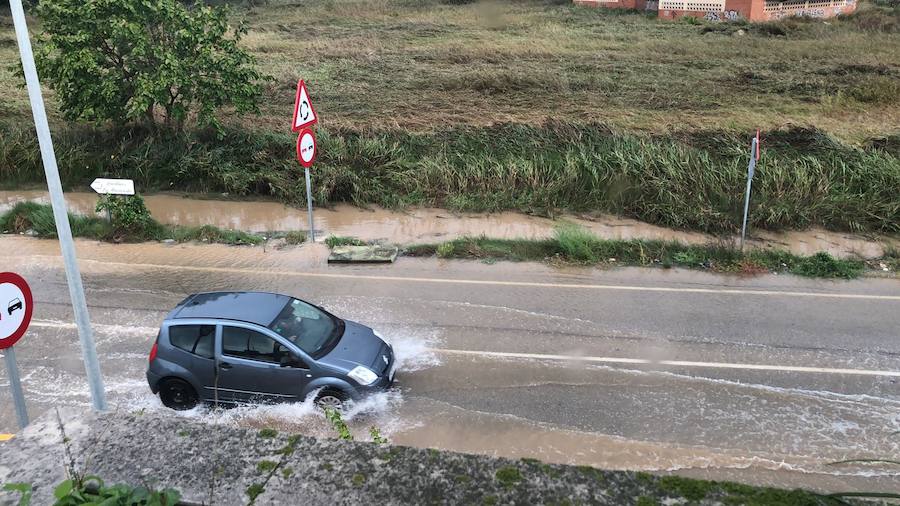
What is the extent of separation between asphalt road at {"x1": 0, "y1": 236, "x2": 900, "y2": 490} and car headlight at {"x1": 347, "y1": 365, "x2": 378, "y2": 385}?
403 mm

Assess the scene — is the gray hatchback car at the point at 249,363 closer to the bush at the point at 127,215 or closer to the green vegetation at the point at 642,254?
the green vegetation at the point at 642,254

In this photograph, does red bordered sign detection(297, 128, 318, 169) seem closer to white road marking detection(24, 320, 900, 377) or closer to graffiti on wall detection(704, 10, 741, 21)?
white road marking detection(24, 320, 900, 377)

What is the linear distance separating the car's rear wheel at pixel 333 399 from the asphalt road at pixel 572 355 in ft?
0.59

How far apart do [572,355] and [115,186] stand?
10.2 meters

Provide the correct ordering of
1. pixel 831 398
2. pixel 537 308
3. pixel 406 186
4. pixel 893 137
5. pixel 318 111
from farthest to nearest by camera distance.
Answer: pixel 318 111, pixel 893 137, pixel 406 186, pixel 537 308, pixel 831 398

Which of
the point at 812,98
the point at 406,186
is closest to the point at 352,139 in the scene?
the point at 406,186

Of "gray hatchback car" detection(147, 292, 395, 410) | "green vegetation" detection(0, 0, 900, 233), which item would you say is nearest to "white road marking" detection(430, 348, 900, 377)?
"gray hatchback car" detection(147, 292, 395, 410)

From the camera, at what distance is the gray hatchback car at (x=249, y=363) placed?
8.27 metres

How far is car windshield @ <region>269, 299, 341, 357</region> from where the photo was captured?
27.9 feet

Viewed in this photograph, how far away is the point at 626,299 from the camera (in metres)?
12.2

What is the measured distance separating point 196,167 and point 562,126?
34.4ft

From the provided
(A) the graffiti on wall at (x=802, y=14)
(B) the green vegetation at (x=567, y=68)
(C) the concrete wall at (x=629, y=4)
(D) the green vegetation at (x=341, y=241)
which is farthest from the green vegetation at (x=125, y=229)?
(A) the graffiti on wall at (x=802, y=14)

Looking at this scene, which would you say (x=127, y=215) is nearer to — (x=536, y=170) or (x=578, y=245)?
(x=578, y=245)

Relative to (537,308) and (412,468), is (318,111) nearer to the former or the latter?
(537,308)
